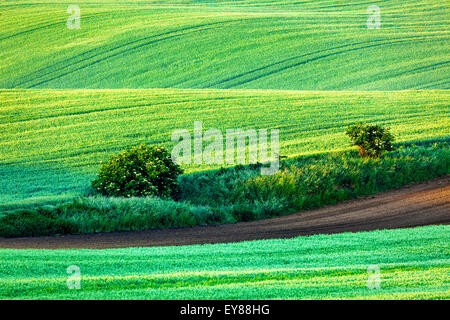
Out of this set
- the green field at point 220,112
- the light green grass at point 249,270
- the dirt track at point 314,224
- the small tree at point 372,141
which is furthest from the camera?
A: the small tree at point 372,141

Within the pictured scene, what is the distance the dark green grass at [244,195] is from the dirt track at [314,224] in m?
0.43

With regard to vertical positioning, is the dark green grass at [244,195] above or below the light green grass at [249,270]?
above

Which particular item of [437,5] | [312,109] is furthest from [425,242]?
[437,5]

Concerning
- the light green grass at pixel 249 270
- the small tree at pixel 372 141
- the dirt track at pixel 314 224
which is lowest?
the light green grass at pixel 249 270

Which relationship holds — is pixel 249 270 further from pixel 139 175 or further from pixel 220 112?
pixel 220 112

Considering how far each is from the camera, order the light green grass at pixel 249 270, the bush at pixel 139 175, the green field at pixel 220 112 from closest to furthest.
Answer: the light green grass at pixel 249 270, the green field at pixel 220 112, the bush at pixel 139 175

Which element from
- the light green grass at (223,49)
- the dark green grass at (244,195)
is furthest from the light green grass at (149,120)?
the light green grass at (223,49)

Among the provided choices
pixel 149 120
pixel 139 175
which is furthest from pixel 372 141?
pixel 149 120

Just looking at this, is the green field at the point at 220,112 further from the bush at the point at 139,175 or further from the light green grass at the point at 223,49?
the bush at the point at 139,175

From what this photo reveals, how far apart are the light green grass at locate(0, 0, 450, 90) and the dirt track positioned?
18941 mm

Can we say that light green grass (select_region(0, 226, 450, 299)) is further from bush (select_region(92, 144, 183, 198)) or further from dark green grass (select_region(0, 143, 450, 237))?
bush (select_region(92, 144, 183, 198))

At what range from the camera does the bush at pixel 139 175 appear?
18.2 m

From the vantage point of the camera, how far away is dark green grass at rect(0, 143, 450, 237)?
1620 centimetres

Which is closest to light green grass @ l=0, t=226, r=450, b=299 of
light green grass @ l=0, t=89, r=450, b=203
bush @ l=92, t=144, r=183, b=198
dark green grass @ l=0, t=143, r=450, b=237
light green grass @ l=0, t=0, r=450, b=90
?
dark green grass @ l=0, t=143, r=450, b=237
